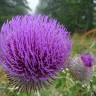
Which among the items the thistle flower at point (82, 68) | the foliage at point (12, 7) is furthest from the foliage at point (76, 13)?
the thistle flower at point (82, 68)

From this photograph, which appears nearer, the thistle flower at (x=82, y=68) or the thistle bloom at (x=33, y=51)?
the thistle bloom at (x=33, y=51)

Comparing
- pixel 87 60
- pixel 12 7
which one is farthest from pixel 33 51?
pixel 12 7

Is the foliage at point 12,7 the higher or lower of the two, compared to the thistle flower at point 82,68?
higher

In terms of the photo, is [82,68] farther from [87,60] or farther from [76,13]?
[76,13]

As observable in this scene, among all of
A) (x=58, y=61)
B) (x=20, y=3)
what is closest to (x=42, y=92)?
(x=58, y=61)

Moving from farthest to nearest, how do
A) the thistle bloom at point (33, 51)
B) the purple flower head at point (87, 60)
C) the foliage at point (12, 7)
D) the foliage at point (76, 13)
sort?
the foliage at point (76, 13) < the foliage at point (12, 7) < the purple flower head at point (87, 60) < the thistle bloom at point (33, 51)

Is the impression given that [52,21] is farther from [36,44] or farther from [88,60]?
[88,60]

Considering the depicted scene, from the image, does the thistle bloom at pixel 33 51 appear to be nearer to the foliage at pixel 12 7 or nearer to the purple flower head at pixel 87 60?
the purple flower head at pixel 87 60

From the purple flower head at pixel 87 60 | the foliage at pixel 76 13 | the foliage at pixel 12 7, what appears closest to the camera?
the purple flower head at pixel 87 60
